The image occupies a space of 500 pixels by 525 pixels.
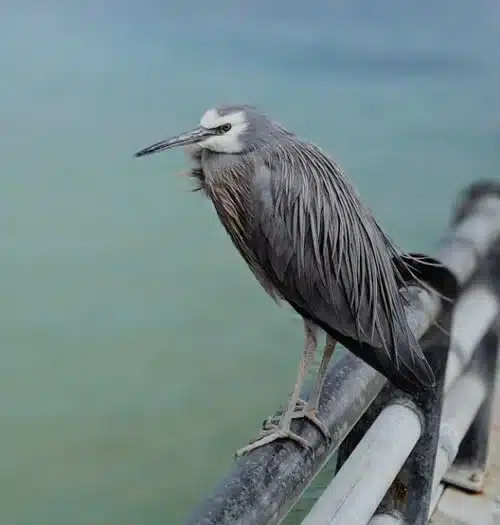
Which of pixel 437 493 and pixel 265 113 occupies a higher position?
pixel 265 113

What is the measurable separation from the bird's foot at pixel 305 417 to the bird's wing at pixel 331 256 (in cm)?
10

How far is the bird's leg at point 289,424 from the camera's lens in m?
1.02

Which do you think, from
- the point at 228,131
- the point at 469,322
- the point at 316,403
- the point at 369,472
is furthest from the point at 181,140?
the point at 469,322

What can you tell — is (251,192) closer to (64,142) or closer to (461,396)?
(461,396)

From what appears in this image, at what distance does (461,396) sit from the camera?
1.68 metres

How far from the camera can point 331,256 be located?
118 cm

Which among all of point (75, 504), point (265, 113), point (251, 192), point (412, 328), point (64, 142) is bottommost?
point (75, 504)

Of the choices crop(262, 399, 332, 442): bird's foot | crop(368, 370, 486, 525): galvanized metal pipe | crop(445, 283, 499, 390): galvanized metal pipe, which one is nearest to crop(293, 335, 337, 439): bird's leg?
crop(262, 399, 332, 442): bird's foot

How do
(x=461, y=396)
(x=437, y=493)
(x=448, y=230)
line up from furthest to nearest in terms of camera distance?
(x=437, y=493), (x=461, y=396), (x=448, y=230)

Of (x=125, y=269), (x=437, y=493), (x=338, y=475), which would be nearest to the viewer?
(x=338, y=475)

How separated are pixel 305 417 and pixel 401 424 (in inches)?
6.6

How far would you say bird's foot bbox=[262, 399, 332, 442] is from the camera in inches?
40.3

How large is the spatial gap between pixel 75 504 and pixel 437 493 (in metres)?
1.71

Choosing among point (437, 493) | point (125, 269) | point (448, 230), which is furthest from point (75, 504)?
point (448, 230)
